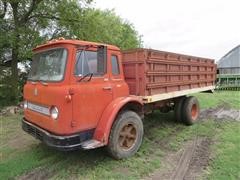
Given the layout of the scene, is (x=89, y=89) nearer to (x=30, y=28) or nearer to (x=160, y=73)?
(x=160, y=73)

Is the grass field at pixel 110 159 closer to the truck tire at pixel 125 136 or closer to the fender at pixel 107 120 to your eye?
the truck tire at pixel 125 136

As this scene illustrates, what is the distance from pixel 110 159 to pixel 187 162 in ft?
4.80

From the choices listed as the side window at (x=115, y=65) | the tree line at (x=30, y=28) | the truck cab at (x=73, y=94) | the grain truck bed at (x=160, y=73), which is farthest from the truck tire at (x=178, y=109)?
the tree line at (x=30, y=28)

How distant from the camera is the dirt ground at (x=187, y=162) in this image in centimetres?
464

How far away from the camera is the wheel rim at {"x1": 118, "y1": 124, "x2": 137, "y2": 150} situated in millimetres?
5281

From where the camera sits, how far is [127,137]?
541 cm

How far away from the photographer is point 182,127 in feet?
25.8

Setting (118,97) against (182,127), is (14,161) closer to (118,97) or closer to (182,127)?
(118,97)

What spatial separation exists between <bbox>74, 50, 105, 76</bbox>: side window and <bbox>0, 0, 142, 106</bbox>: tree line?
6897 mm

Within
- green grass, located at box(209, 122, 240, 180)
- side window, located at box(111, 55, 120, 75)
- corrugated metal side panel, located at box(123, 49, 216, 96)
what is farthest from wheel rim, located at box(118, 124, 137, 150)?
green grass, located at box(209, 122, 240, 180)

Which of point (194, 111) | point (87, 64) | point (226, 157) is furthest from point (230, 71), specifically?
point (87, 64)

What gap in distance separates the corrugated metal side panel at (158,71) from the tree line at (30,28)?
6.40 m

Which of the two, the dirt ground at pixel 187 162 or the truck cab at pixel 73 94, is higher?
the truck cab at pixel 73 94

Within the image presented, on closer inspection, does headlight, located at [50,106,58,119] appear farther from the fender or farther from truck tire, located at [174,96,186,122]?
truck tire, located at [174,96,186,122]
